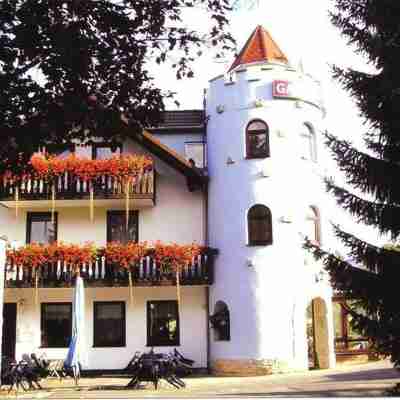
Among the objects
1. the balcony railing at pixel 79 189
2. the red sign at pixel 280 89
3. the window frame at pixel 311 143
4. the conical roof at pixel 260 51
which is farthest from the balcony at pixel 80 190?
the window frame at pixel 311 143

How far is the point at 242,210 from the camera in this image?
20.0 metres

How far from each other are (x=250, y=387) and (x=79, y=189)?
834cm

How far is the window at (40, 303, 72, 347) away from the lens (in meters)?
20.7

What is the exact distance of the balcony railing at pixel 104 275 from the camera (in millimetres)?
19719

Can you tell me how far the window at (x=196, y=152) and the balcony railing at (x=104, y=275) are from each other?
4054 millimetres

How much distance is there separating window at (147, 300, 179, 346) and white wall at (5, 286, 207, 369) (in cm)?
16

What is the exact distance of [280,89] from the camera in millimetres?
20375

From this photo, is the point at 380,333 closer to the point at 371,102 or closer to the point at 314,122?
the point at 371,102

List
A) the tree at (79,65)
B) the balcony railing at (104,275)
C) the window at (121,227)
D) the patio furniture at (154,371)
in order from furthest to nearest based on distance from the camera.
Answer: the window at (121,227) < the balcony railing at (104,275) < the patio furniture at (154,371) < the tree at (79,65)

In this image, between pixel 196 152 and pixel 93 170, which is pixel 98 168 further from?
pixel 196 152

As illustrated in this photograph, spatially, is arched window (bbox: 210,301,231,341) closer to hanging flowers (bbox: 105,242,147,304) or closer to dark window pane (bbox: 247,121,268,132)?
hanging flowers (bbox: 105,242,147,304)

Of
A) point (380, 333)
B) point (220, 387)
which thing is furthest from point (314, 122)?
point (380, 333)

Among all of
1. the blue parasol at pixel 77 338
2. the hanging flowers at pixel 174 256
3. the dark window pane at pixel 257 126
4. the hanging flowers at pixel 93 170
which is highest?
the dark window pane at pixel 257 126

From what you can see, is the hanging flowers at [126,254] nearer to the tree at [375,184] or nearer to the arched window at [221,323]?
the arched window at [221,323]
